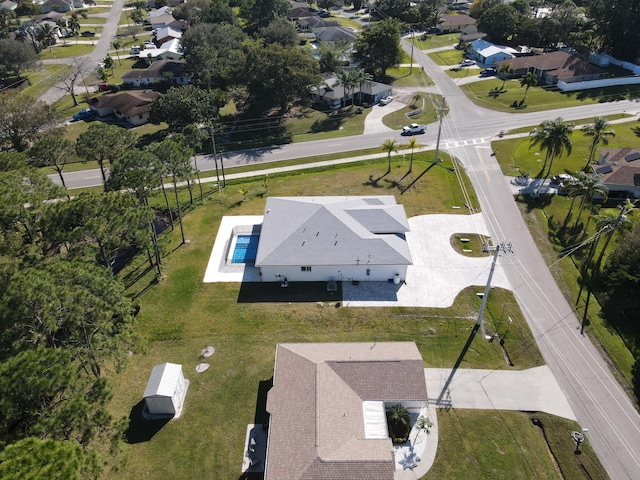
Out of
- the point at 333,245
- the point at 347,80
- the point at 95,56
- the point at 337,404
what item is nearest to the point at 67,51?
the point at 95,56

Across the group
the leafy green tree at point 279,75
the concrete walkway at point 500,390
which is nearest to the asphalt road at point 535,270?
the concrete walkway at point 500,390

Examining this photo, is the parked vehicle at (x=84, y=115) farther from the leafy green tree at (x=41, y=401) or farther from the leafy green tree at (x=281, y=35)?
the leafy green tree at (x=41, y=401)

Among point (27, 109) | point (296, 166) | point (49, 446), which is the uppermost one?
point (49, 446)

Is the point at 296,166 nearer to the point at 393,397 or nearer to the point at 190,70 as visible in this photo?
the point at 393,397

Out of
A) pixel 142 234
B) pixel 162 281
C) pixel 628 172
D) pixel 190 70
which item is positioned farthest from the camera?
pixel 190 70

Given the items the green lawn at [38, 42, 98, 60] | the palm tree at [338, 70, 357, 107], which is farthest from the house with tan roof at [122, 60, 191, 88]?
the palm tree at [338, 70, 357, 107]

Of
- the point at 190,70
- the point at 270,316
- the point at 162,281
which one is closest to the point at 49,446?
the point at 270,316

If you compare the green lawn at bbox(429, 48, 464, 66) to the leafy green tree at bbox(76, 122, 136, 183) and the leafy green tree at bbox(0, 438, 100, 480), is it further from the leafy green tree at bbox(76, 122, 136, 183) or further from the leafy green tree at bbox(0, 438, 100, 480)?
the leafy green tree at bbox(0, 438, 100, 480)
